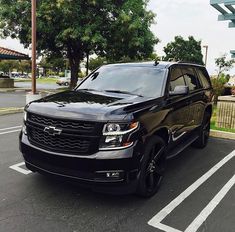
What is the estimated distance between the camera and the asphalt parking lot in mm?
3580

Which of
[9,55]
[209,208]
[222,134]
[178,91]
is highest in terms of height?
[9,55]

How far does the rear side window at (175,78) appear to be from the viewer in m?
5.19

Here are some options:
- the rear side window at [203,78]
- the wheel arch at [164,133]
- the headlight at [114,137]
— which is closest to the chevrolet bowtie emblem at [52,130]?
the headlight at [114,137]

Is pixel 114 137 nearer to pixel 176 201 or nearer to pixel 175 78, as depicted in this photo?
pixel 176 201

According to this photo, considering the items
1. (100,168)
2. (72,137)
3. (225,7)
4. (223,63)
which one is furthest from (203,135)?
(223,63)

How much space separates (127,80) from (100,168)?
200 cm

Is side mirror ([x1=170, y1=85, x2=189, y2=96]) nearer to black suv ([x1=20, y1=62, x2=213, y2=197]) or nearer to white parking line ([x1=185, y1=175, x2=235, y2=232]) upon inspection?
black suv ([x1=20, y1=62, x2=213, y2=197])

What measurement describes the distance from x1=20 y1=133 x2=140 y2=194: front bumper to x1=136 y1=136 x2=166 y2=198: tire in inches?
7.9

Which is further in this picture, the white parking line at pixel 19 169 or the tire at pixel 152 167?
the white parking line at pixel 19 169

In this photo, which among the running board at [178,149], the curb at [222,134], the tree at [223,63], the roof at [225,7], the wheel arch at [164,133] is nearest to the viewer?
the wheel arch at [164,133]

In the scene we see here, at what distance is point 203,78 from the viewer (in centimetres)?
703

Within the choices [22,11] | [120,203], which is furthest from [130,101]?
[22,11]

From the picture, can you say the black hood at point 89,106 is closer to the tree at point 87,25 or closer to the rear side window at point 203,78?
the rear side window at point 203,78

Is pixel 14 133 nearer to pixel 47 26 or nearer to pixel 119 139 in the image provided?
pixel 119 139
